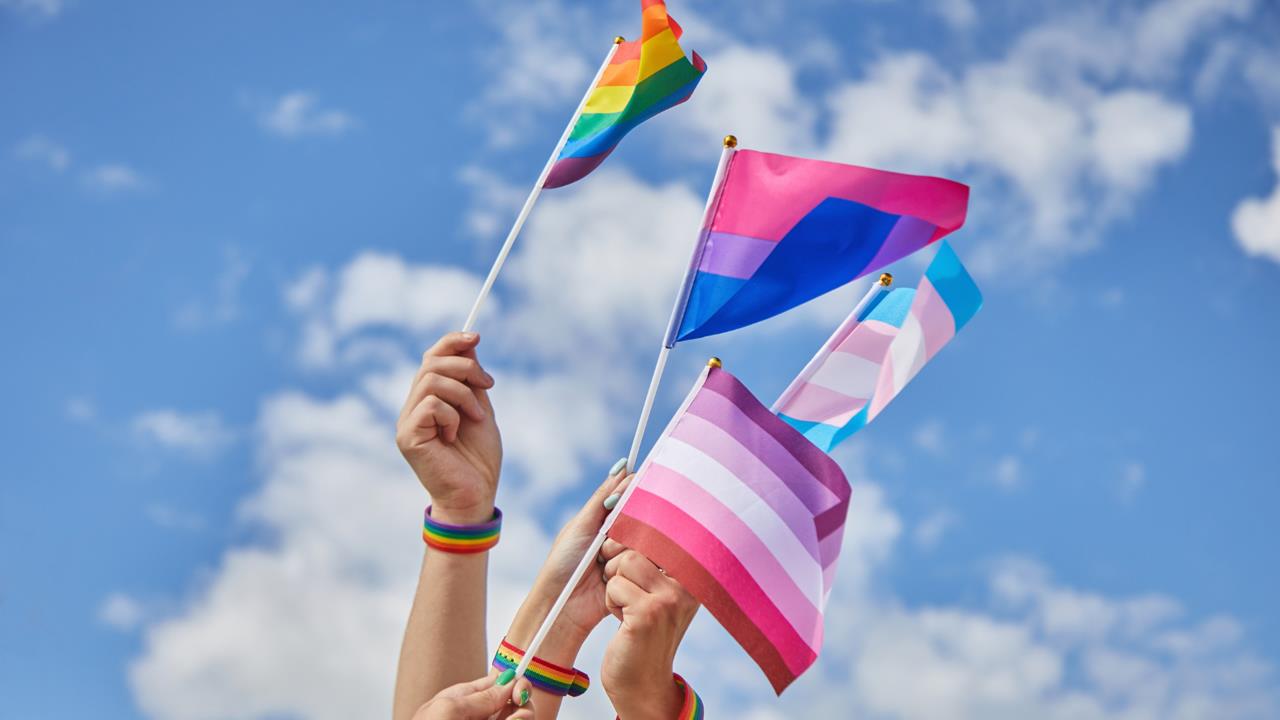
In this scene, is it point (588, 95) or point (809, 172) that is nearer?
point (809, 172)

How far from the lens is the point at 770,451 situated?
14.3 ft

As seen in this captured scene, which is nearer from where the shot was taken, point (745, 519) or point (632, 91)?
point (745, 519)

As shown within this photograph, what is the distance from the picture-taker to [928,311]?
466 centimetres

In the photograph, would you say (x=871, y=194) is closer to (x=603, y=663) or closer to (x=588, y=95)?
(x=588, y=95)

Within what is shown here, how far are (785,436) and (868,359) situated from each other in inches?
43.1

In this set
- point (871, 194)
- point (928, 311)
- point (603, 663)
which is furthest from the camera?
point (928, 311)

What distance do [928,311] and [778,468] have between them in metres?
0.92

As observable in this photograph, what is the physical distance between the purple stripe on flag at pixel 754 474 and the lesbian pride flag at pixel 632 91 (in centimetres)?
151

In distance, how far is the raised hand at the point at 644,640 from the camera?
13.0 ft

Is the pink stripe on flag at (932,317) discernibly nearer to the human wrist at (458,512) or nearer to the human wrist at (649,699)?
the human wrist at (649,699)

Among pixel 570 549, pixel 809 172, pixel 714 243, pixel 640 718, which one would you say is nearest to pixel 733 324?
pixel 714 243

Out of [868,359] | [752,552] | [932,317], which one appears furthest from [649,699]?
[868,359]

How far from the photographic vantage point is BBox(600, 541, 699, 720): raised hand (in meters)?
3.96

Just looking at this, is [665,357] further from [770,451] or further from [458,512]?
[458,512]
